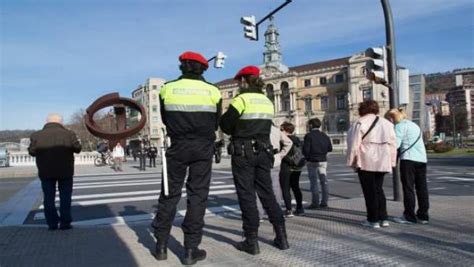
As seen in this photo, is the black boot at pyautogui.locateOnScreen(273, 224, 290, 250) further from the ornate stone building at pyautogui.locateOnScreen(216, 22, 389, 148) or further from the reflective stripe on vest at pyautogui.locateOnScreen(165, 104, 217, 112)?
the ornate stone building at pyautogui.locateOnScreen(216, 22, 389, 148)

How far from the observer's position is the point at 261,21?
652 inches

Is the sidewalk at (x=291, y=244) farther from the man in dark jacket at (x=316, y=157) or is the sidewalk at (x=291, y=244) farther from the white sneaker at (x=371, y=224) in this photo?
the man in dark jacket at (x=316, y=157)

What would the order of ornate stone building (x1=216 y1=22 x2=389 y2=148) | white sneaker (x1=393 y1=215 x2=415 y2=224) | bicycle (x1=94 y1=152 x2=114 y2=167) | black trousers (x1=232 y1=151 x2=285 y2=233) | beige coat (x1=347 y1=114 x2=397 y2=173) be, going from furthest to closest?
1. ornate stone building (x1=216 y1=22 x2=389 y2=148)
2. bicycle (x1=94 y1=152 x2=114 y2=167)
3. white sneaker (x1=393 y1=215 x2=415 y2=224)
4. beige coat (x1=347 y1=114 x2=397 y2=173)
5. black trousers (x1=232 y1=151 x2=285 y2=233)

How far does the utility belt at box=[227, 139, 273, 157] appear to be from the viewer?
5516mm

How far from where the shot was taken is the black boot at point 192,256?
196 inches

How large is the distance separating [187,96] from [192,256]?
1668mm

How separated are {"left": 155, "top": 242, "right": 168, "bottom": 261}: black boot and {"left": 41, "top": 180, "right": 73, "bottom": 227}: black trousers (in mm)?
2654

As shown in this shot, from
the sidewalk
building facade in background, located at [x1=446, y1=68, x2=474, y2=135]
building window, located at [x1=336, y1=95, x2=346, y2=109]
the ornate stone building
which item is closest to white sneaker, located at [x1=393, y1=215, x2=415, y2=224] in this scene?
the sidewalk

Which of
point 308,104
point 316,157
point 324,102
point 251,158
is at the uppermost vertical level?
point 324,102

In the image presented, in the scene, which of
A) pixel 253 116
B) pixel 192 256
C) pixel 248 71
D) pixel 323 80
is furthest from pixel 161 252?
pixel 323 80

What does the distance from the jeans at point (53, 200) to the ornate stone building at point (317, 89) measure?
9656cm

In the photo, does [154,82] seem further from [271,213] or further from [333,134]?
[271,213]

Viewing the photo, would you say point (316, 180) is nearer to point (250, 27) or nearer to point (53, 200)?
point (53, 200)

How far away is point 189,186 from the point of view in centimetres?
517
